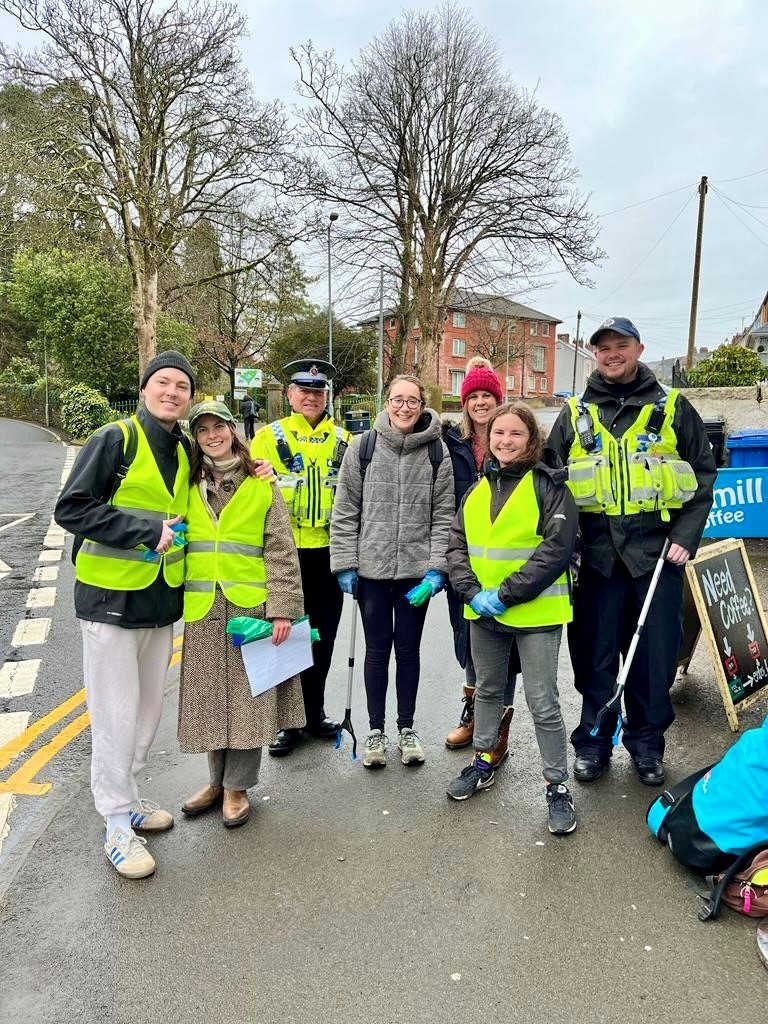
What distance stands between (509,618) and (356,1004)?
1645 millimetres

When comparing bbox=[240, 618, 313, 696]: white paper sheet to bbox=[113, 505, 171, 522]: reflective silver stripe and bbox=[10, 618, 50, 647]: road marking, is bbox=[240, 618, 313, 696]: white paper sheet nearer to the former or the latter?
bbox=[113, 505, 171, 522]: reflective silver stripe

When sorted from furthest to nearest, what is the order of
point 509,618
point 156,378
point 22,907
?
point 509,618, point 156,378, point 22,907

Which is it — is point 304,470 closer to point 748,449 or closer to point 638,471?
point 638,471

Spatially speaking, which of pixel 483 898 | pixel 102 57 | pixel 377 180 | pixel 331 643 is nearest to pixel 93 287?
pixel 102 57

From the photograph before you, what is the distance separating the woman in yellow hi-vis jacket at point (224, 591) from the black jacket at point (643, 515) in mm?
1538

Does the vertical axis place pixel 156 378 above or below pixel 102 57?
below

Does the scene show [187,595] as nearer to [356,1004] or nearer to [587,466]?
[356,1004]

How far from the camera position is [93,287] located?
25.2 meters

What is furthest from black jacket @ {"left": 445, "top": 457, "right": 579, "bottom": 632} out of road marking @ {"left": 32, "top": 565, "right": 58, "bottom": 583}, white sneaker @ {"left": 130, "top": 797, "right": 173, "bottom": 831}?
road marking @ {"left": 32, "top": 565, "right": 58, "bottom": 583}

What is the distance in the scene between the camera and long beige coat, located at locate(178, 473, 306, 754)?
3260 mm

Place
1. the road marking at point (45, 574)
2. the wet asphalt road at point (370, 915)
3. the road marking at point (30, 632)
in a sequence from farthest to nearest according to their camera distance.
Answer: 1. the road marking at point (45, 574)
2. the road marking at point (30, 632)
3. the wet asphalt road at point (370, 915)

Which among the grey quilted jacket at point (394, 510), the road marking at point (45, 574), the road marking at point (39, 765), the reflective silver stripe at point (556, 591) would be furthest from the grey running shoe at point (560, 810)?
the road marking at point (45, 574)

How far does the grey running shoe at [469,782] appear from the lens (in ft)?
11.5

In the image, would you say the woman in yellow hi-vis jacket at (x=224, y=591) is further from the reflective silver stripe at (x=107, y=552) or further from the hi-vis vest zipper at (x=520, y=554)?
the hi-vis vest zipper at (x=520, y=554)
